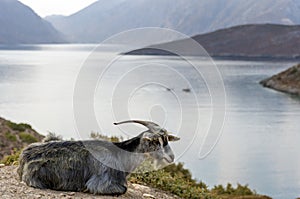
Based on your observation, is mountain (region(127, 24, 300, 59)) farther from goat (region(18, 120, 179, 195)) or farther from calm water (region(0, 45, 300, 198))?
goat (region(18, 120, 179, 195))

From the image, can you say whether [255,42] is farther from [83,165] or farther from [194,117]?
[83,165]

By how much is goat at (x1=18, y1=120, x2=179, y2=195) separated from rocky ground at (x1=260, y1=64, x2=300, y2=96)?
53.1 metres

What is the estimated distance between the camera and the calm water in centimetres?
1280

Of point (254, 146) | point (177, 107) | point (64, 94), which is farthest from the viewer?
point (64, 94)

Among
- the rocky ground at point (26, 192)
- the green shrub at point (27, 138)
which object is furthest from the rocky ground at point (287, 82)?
the rocky ground at point (26, 192)

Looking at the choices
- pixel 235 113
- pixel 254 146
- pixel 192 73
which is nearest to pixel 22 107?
pixel 235 113

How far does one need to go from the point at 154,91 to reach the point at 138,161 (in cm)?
4301

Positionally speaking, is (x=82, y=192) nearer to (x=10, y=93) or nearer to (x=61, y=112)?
(x=61, y=112)

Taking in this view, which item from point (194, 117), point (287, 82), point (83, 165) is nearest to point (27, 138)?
point (194, 117)

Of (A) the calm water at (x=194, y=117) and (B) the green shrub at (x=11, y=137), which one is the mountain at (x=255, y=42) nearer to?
(A) the calm water at (x=194, y=117)

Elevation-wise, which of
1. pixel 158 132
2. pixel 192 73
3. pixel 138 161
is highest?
pixel 192 73

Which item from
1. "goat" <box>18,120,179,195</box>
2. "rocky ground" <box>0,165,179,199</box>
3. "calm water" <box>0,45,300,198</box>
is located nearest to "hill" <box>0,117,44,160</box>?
"calm water" <box>0,45,300,198</box>

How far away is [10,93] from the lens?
48938 millimetres

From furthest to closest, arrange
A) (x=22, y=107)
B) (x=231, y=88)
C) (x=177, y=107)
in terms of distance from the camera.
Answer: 1. (x=231, y=88)
2. (x=22, y=107)
3. (x=177, y=107)
